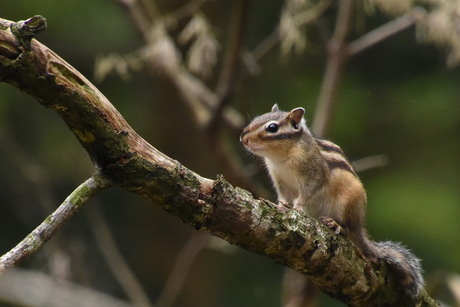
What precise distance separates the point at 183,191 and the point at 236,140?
12.9ft

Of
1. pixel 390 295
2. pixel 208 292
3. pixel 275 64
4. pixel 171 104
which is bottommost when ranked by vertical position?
pixel 390 295

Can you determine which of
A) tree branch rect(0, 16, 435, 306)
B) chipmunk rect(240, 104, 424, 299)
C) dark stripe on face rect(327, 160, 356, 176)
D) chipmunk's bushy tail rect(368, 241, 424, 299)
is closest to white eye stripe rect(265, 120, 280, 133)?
chipmunk rect(240, 104, 424, 299)

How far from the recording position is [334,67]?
4801 mm

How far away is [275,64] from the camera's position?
6.47 m

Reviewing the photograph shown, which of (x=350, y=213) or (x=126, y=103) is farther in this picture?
(x=126, y=103)

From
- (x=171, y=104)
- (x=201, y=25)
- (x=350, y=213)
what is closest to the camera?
(x=350, y=213)

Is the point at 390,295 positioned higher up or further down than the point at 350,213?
further down

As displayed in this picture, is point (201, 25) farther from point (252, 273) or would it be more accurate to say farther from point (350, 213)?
point (252, 273)

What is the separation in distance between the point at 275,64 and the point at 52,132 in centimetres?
199

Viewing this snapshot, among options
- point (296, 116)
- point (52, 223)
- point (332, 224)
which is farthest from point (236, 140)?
point (52, 223)

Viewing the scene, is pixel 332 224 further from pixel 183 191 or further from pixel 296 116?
pixel 183 191

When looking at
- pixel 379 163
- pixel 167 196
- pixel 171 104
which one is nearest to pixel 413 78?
pixel 171 104

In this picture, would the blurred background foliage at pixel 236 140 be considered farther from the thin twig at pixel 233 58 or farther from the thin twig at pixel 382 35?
the thin twig at pixel 233 58

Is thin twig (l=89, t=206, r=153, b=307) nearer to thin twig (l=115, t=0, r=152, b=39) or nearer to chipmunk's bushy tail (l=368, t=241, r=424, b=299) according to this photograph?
thin twig (l=115, t=0, r=152, b=39)
